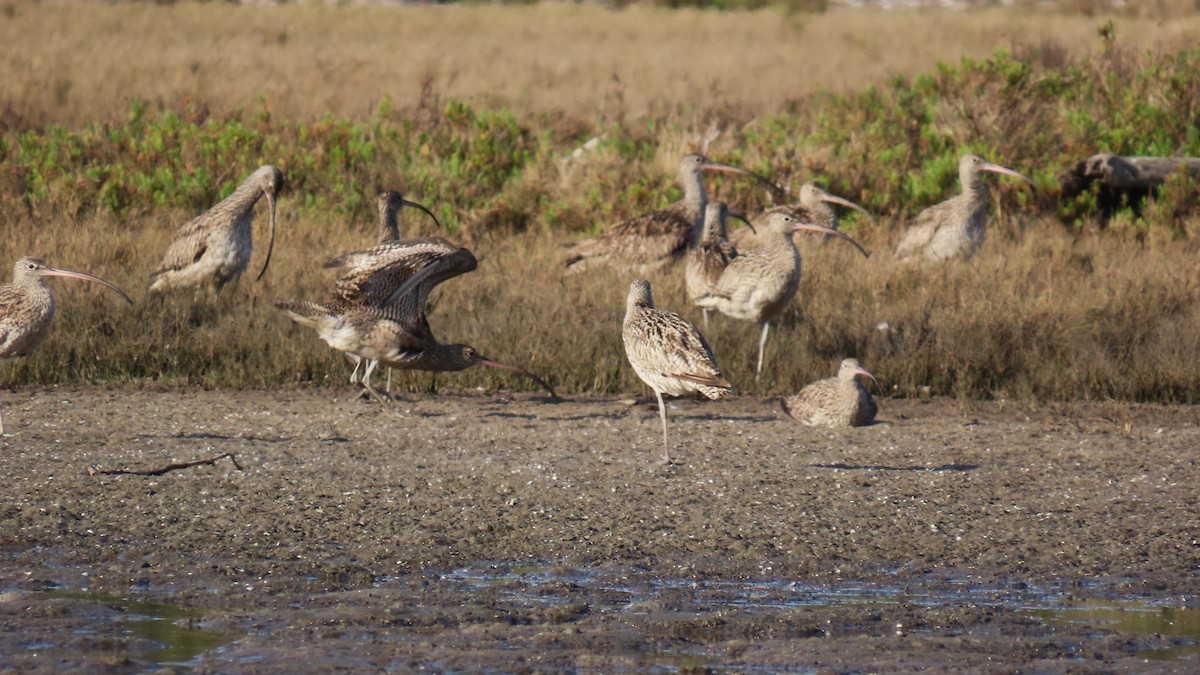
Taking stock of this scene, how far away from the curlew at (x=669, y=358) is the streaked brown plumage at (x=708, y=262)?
2.75 metres

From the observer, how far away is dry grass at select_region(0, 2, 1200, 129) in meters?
23.1

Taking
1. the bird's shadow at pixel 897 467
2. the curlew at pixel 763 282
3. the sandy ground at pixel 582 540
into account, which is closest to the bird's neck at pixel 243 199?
the sandy ground at pixel 582 540

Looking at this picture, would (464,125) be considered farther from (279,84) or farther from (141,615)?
(141,615)

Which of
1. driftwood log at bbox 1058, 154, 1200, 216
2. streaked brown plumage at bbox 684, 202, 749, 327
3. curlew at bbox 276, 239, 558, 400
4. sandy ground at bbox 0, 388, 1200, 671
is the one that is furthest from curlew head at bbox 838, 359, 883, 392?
driftwood log at bbox 1058, 154, 1200, 216

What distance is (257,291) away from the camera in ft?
41.9

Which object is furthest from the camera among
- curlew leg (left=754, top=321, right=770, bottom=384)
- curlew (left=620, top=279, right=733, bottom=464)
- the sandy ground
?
curlew leg (left=754, top=321, right=770, bottom=384)

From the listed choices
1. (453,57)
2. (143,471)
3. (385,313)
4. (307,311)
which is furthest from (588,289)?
(453,57)

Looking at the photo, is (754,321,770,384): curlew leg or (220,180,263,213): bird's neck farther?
(220,180,263,213): bird's neck

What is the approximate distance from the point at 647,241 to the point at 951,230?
9.27ft

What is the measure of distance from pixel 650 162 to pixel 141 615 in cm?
1306

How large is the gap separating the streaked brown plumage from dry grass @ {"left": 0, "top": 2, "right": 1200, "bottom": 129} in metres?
7.35

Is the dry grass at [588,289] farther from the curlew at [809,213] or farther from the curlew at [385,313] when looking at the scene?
the curlew at [385,313]

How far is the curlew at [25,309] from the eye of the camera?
935 cm

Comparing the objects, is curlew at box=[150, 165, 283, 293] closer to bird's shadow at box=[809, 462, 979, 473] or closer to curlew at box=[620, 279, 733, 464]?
curlew at box=[620, 279, 733, 464]
